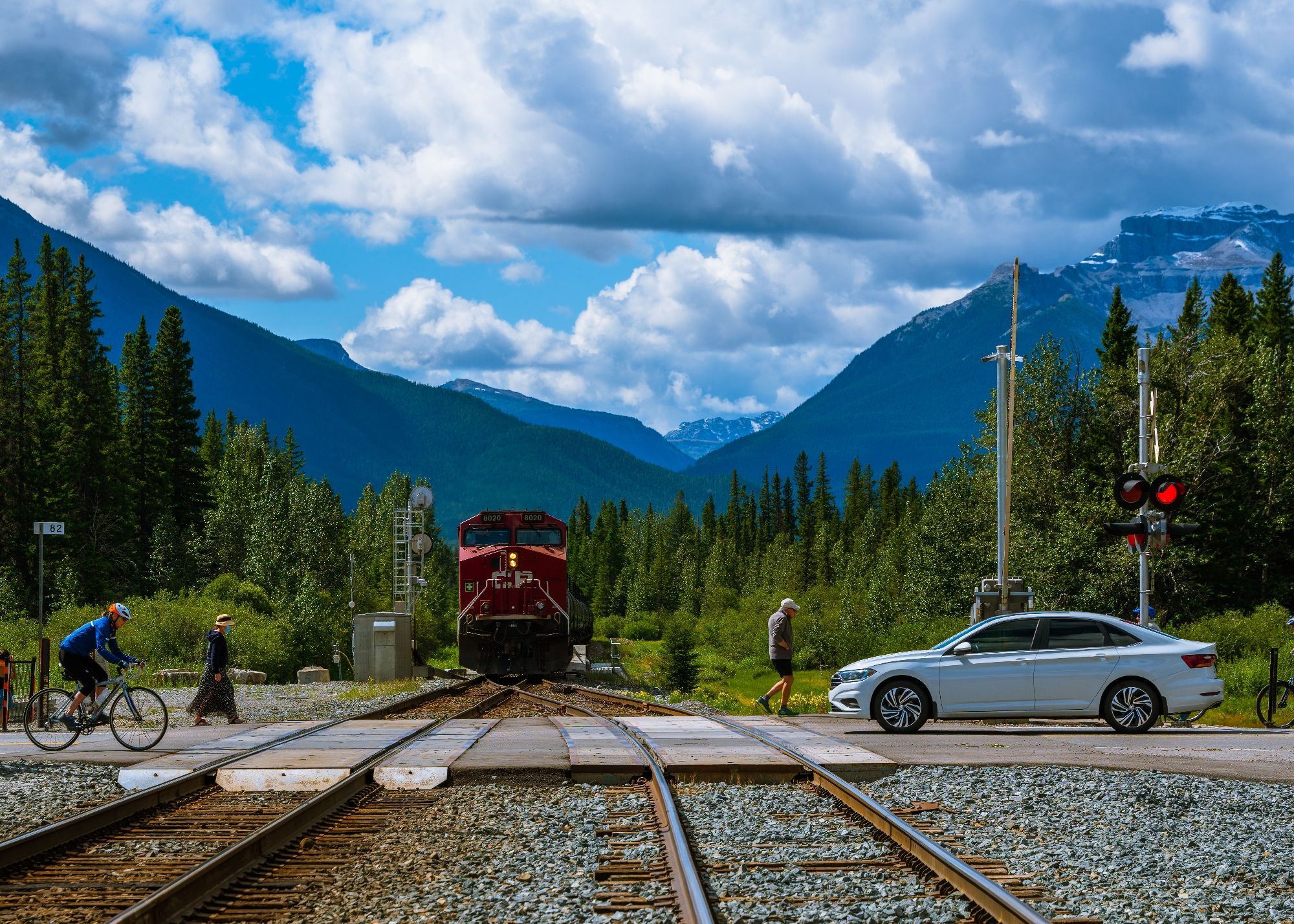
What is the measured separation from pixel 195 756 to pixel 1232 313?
241 ft

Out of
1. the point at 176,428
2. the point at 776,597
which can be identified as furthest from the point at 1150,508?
the point at 776,597

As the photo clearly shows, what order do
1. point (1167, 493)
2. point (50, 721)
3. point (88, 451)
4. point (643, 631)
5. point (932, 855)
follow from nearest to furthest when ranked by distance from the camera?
point (932, 855) → point (50, 721) → point (1167, 493) → point (88, 451) → point (643, 631)

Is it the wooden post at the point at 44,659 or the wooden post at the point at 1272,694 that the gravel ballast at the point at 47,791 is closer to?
the wooden post at the point at 44,659

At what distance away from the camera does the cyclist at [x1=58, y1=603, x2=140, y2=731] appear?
15445 mm

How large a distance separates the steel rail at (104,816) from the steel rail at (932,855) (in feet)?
19.3

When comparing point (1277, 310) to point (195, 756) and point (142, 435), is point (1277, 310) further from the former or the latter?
point (195, 756)

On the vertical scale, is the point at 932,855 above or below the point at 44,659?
below

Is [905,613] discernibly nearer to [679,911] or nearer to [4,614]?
[4,614]

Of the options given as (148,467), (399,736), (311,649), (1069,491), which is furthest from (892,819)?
(148,467)

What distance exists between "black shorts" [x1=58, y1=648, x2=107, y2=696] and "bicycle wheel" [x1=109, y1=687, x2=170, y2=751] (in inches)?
15.5

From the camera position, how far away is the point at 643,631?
500 feet

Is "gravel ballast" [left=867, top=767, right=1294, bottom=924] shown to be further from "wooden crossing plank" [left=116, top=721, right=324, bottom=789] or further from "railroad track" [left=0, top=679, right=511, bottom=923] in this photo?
"wooden crossing plank" [left=116, top=721, right=324, bottom=789]

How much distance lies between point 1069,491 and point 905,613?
1484 cm

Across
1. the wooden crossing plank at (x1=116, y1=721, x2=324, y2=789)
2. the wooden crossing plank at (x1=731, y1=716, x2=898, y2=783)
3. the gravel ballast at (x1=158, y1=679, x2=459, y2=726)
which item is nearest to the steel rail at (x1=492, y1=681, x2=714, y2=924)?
the wooden crossing plank at (x1=731, y1=716, x2=898, y2=783)
